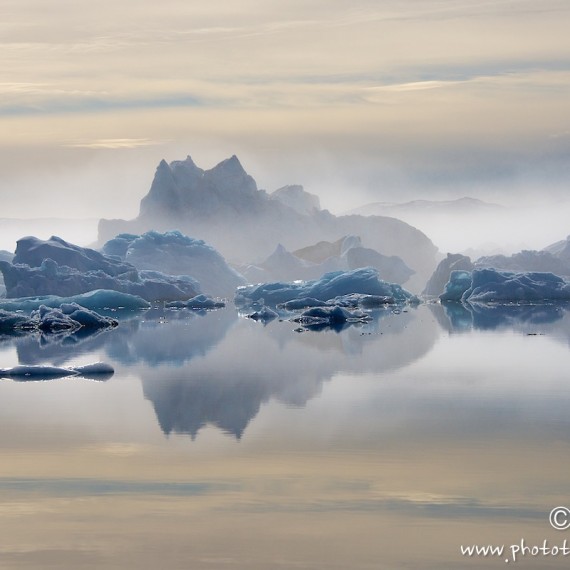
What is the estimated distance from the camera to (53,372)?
16.2 metres

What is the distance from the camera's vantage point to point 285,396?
1354cm

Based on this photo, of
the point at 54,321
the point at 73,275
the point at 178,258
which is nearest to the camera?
the point at 54,321

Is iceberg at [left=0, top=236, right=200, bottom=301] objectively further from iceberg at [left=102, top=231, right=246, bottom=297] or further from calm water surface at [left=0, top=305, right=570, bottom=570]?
calm water surface at [left=0, top=305, right=570, bottom=570]

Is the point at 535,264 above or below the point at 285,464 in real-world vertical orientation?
above

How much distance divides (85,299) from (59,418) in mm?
25839

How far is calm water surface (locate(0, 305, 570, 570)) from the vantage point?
21.7 ft

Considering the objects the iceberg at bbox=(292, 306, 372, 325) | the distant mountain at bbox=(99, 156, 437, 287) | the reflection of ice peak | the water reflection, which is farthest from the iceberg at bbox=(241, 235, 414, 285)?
the reflection of ice peak

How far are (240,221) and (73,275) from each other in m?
23.2

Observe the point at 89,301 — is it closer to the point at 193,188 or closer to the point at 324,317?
the point at 324,317

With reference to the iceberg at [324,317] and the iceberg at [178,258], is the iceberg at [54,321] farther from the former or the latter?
the iceberg at [178,258]

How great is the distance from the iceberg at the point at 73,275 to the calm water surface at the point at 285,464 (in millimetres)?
21524

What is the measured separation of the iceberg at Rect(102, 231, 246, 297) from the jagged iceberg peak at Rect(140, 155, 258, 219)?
977cm

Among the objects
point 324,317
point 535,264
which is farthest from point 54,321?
point 535,264

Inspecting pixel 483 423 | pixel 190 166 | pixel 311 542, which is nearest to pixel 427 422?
pixel 483 423
